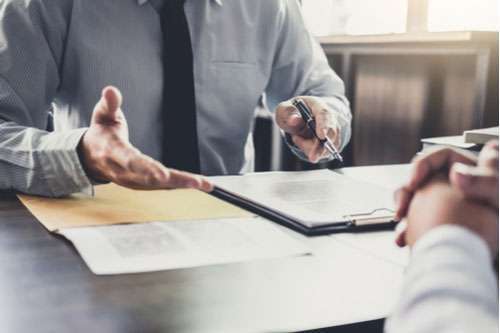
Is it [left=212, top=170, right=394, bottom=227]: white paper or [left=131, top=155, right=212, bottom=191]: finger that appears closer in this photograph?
[left=131, top=155, right=212, bottom=191]: finger

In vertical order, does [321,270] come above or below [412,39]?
below

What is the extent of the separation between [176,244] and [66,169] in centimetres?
35

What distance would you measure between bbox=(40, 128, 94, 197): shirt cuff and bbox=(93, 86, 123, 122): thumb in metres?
0.09

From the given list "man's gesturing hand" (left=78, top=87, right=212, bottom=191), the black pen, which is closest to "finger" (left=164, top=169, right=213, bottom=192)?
"man's gesturing hand" (left=78, top=87, right=212, bottom=191)

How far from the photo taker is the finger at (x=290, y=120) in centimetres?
136

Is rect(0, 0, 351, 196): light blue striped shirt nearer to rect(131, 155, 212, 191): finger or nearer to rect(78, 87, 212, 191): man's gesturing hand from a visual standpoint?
rect(78, 87, 212, 191): man's gesturing hand

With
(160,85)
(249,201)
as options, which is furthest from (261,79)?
(249,201)

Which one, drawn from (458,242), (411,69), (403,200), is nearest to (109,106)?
(403,200)

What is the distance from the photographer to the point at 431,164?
0.63 m

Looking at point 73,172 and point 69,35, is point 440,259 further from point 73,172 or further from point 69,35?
point 69,35

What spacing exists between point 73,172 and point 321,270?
1.66 ft

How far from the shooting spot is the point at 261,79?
1730mm

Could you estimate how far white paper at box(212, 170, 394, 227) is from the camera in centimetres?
96

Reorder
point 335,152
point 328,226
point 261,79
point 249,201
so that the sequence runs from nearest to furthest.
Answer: point 328,226 < point 249,201 < point 335,152 < point 261,79
